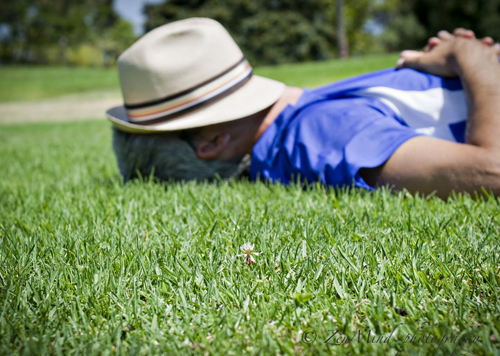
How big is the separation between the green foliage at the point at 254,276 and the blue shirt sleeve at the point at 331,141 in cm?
17

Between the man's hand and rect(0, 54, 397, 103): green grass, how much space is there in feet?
43.2

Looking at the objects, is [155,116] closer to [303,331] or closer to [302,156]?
[302,156]

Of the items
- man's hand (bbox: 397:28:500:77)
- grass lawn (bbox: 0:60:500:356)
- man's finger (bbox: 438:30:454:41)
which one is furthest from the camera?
man's finger (bbox: 438:30:454:41)

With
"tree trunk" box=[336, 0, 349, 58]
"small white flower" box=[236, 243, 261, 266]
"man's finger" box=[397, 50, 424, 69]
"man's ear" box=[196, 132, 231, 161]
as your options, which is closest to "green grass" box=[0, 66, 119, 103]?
"tree trunk" box=[336, 0, 349, 58]

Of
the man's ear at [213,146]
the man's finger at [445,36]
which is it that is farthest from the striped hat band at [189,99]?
the man's finger at [445,36]

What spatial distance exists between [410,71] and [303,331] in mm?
1971

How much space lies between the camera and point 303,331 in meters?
1.14

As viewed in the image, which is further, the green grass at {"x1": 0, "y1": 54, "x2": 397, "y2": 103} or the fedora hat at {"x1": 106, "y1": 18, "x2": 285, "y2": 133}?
the green grass at {"x1": 0, "y1": 54, "x2": 397, "y2": 103}

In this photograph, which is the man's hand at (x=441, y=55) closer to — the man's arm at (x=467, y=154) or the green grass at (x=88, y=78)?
the man's arm at (x=467, y=154)

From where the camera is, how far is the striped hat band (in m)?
2.46

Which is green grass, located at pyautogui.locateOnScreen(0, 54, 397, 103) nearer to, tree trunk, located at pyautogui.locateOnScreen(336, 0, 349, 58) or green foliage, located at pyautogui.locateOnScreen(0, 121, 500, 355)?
tree trunk, located at pyautogui.locateOnScreen(336, 0, 349, 58)

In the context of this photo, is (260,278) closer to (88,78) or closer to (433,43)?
(433,43)

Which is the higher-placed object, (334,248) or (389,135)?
(389,135)

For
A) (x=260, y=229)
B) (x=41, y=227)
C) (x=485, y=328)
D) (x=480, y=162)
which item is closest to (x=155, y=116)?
(x=41, y=227)
